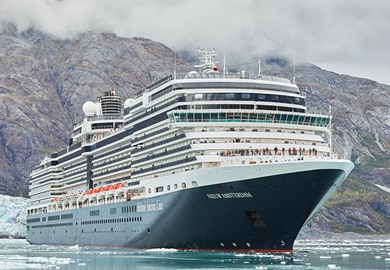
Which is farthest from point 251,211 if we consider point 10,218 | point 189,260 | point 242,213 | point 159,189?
point 10,218

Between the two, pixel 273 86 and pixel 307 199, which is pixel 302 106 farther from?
pixel 307 199

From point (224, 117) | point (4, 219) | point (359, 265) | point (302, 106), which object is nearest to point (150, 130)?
point (224, 117)

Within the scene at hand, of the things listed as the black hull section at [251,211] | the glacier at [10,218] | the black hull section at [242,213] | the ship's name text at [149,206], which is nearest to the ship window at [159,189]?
the black hull section at [242,213]

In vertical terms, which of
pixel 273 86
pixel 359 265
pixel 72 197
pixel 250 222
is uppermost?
pixel 273 86

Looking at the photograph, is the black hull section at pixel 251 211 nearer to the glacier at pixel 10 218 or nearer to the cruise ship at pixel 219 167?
the cruise ship at pixel 219 167

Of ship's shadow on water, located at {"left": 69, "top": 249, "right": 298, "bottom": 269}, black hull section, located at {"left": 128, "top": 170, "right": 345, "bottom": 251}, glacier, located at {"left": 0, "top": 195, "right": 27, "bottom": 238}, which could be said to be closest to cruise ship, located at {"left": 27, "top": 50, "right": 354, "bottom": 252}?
black hull section, located at {"left": 128, "top": 170, "right": 345, "bottom": 251}

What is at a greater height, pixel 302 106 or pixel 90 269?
pixel 302 106

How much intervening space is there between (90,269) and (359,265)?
70.6ft

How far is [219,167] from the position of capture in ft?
206

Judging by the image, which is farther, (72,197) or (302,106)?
(72,197)

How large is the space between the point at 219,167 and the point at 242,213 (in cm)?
446

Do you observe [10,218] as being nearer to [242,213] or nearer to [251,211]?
[242,213]

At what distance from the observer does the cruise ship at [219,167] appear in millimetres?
61344

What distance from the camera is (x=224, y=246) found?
65.2 m
